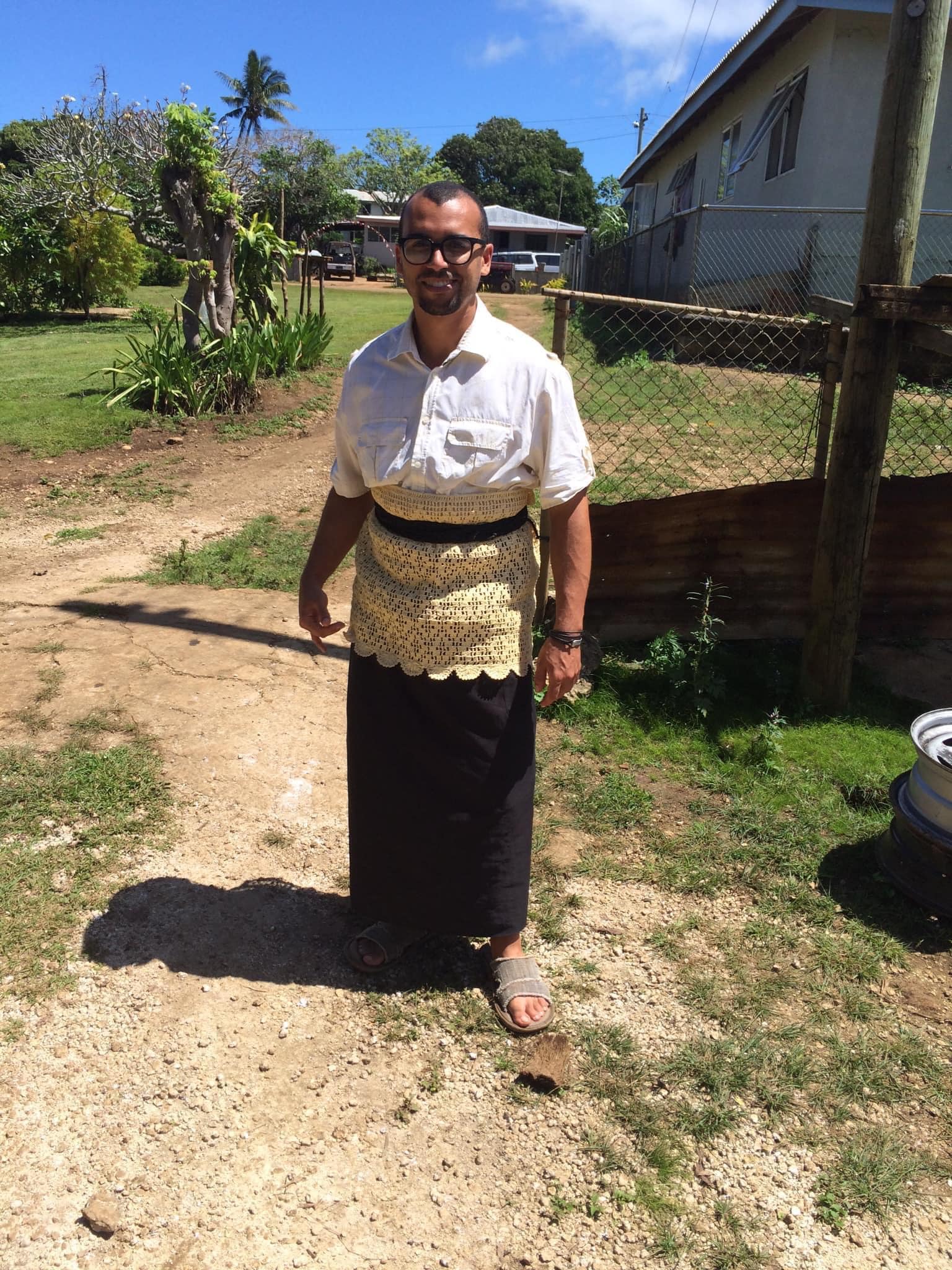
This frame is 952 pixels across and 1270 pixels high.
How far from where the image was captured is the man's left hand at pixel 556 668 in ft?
7.69

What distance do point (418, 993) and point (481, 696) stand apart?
866mm

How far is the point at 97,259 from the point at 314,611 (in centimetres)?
1996

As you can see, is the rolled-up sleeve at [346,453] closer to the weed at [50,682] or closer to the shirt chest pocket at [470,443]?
the shirt chest pocket at [470,443]

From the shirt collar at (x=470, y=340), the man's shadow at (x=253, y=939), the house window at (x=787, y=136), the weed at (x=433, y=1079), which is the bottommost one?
the weed at (x=433, y=1079)

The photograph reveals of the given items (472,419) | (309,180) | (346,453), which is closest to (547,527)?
(346,453)

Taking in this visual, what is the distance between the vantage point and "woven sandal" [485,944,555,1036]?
244 centimetres

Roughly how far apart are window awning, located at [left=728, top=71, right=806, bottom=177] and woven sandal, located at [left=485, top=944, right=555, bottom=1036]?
1435 centimetres

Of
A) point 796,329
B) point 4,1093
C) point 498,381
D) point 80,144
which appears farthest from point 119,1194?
point 80,144

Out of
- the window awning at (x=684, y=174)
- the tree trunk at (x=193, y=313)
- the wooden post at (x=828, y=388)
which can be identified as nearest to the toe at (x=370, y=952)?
the wooden post at (x=828, y=388)

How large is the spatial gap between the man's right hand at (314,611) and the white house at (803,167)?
34.2 ft

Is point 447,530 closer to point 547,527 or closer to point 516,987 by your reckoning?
point 516,987

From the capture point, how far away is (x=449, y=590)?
2.26 m

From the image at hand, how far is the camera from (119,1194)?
6.43ft

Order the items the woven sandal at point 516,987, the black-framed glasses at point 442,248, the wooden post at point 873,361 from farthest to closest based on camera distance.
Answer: the wooden post at point 873,361, the woven sandal at point 516,987, the black-framed glasses at point 442,248
